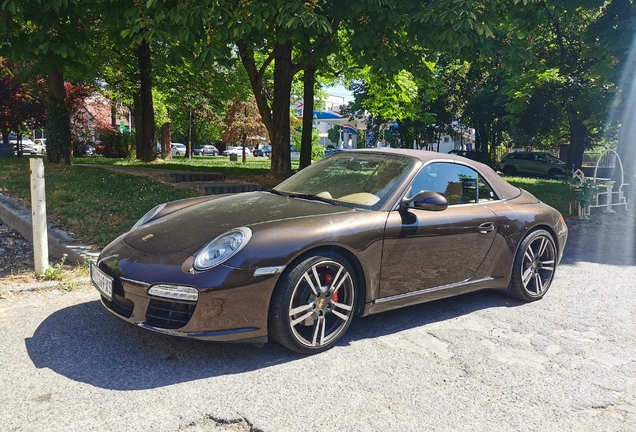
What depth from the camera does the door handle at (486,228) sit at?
4.54m

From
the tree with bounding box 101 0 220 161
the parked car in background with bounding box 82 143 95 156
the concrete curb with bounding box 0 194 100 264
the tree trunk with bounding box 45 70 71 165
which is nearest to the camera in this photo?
the concrete curb with bounding box 0 194 100 264

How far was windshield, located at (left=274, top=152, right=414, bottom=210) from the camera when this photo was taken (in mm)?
4180

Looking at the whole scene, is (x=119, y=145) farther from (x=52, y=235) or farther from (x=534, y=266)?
(x=534, y=266)

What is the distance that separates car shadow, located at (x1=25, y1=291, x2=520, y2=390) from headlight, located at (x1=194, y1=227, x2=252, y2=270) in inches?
25.8

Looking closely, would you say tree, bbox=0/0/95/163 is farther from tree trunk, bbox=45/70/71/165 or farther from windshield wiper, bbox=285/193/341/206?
windshield wiper, bbox=285/193/341/206

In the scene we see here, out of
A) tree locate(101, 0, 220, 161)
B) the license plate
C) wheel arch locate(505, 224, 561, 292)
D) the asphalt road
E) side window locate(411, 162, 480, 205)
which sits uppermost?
tree locate(101, 0, 220, 161)

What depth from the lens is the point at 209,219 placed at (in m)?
3.94

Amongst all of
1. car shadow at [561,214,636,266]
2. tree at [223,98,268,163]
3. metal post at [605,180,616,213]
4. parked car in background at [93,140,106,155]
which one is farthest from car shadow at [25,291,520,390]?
tree at [223,98,268,163]

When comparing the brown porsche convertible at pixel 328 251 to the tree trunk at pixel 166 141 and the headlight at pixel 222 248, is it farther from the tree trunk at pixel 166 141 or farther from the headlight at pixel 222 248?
the tree trunk at pixel 166 141

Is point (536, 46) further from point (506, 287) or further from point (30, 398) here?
point (30, 398)

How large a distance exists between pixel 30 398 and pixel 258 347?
1.37 meters

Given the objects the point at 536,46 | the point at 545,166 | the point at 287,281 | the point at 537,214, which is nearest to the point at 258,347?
the point at 287,281

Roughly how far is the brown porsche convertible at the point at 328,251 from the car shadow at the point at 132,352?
0.24m

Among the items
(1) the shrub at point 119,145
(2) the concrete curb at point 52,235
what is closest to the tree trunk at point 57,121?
(2) the concrete curb at point 52,235
